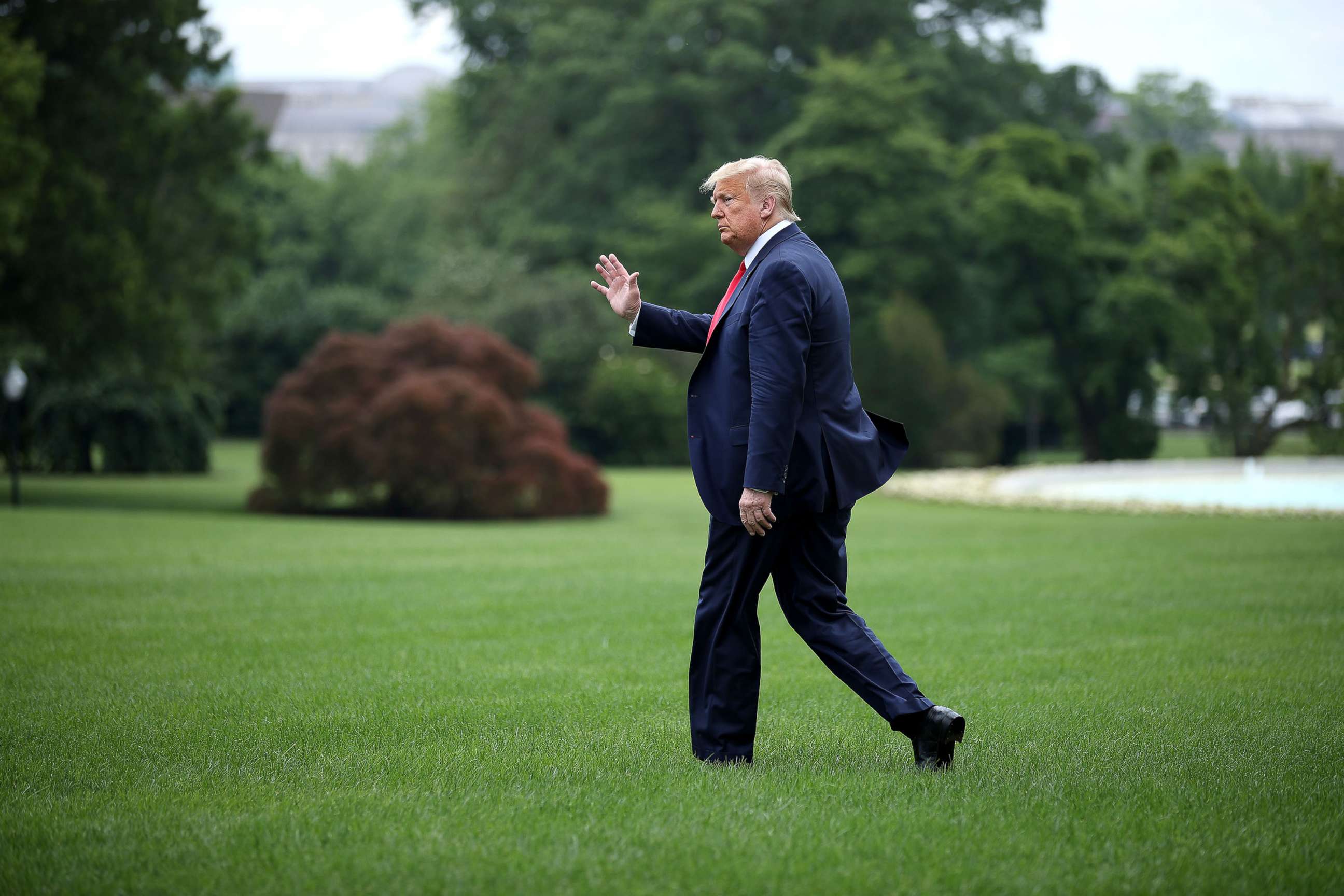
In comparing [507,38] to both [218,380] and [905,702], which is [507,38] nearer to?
[218,380]

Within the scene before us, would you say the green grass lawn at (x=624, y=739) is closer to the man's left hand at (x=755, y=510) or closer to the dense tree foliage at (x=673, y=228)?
the man's left hand at (x=755, y=510)

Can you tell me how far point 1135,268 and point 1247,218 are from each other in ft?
10.3

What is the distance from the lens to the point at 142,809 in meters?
4.12

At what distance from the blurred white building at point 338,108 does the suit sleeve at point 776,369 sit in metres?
114

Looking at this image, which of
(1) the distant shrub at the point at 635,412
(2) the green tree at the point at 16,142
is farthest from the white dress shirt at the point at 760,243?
(1) the distant shrub at the point at 635,412

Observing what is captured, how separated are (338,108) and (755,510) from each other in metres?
169

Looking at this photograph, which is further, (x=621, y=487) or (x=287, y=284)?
(x=287, y=284)

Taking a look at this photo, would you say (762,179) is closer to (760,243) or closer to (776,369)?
(760,243)

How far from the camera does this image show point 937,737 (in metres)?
4.60

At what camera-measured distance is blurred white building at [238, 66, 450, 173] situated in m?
143

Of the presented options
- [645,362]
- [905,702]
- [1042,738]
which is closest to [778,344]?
[905,702]

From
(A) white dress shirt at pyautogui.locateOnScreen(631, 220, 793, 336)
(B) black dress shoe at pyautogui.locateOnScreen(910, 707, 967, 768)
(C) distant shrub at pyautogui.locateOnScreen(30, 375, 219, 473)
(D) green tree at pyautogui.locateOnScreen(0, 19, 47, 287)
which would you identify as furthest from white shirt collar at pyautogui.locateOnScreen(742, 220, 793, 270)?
(C) distant shrub at pyautogui.locateOnScreen(30, 375, 219, 473)

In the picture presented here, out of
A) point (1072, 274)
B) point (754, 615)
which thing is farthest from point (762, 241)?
point (1072, 274)

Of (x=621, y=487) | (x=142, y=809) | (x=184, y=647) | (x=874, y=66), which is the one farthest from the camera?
(x=874, y=66)
